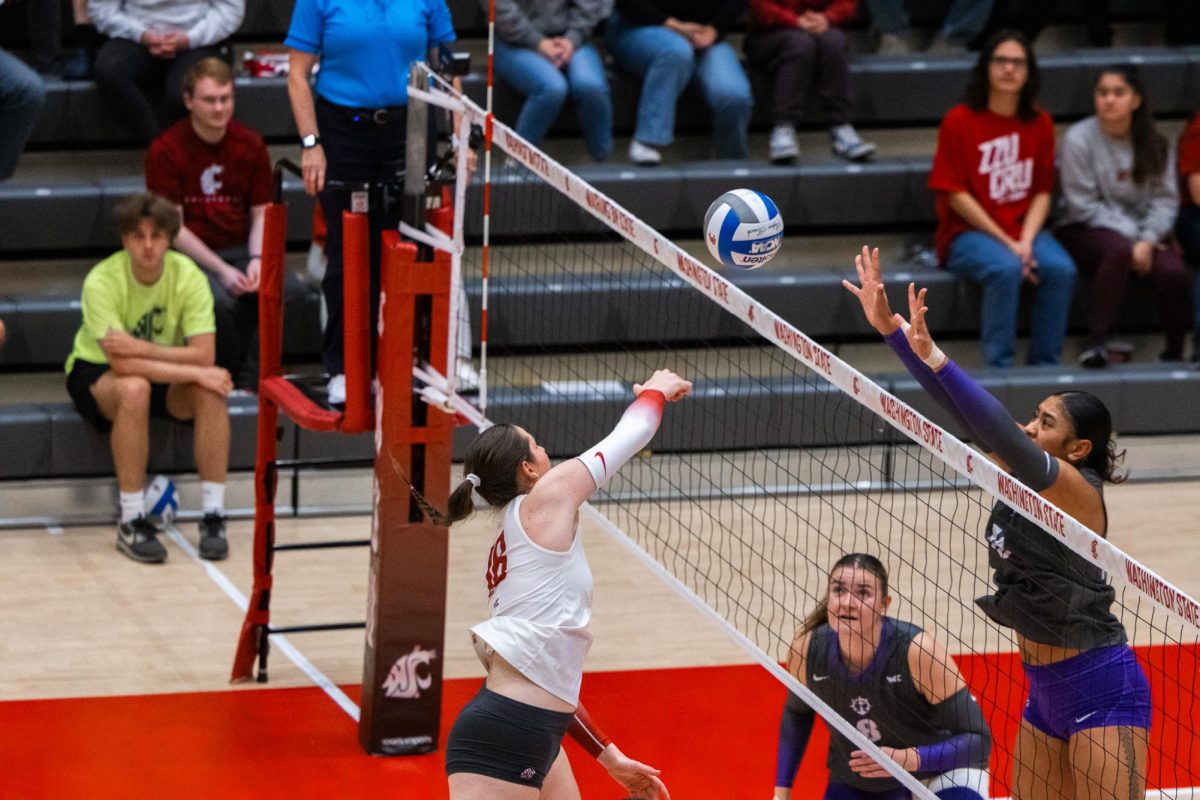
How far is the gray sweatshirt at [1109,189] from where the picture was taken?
9969mm

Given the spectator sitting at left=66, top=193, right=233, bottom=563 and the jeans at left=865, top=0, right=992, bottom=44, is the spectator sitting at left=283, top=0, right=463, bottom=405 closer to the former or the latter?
the spectator sitting at left=66, top=193, right=233, bottom=563

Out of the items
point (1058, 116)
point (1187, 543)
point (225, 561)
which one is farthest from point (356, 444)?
point (1058, 116)

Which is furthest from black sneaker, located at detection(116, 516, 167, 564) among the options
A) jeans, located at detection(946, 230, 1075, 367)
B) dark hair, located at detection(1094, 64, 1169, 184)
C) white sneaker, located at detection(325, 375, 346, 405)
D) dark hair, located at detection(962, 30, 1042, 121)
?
dark hair, located at detection(1094, 64, 1169, 184)

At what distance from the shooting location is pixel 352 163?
6.55 m

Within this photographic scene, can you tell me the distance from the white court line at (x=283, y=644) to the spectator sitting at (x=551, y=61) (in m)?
3.04

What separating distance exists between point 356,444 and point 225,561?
1.13m

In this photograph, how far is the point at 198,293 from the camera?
8367 millimetres

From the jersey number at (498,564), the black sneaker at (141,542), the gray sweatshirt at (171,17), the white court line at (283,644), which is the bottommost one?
the white court line at (283,644)

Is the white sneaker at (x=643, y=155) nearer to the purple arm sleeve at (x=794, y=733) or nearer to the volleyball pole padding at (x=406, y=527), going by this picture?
the volleyball pole padding at (x=406, y=527)

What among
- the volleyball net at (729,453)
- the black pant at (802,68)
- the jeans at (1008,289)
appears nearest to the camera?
the volleyball net at (729,453)

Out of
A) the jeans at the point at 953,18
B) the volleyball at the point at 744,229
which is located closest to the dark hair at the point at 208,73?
the volleyball at the point at 744,229

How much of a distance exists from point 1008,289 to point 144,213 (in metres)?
4.64

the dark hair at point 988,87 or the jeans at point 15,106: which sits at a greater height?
the dark hair at point 988,87

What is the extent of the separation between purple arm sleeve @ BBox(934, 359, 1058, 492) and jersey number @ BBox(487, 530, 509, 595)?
4.20 feet
